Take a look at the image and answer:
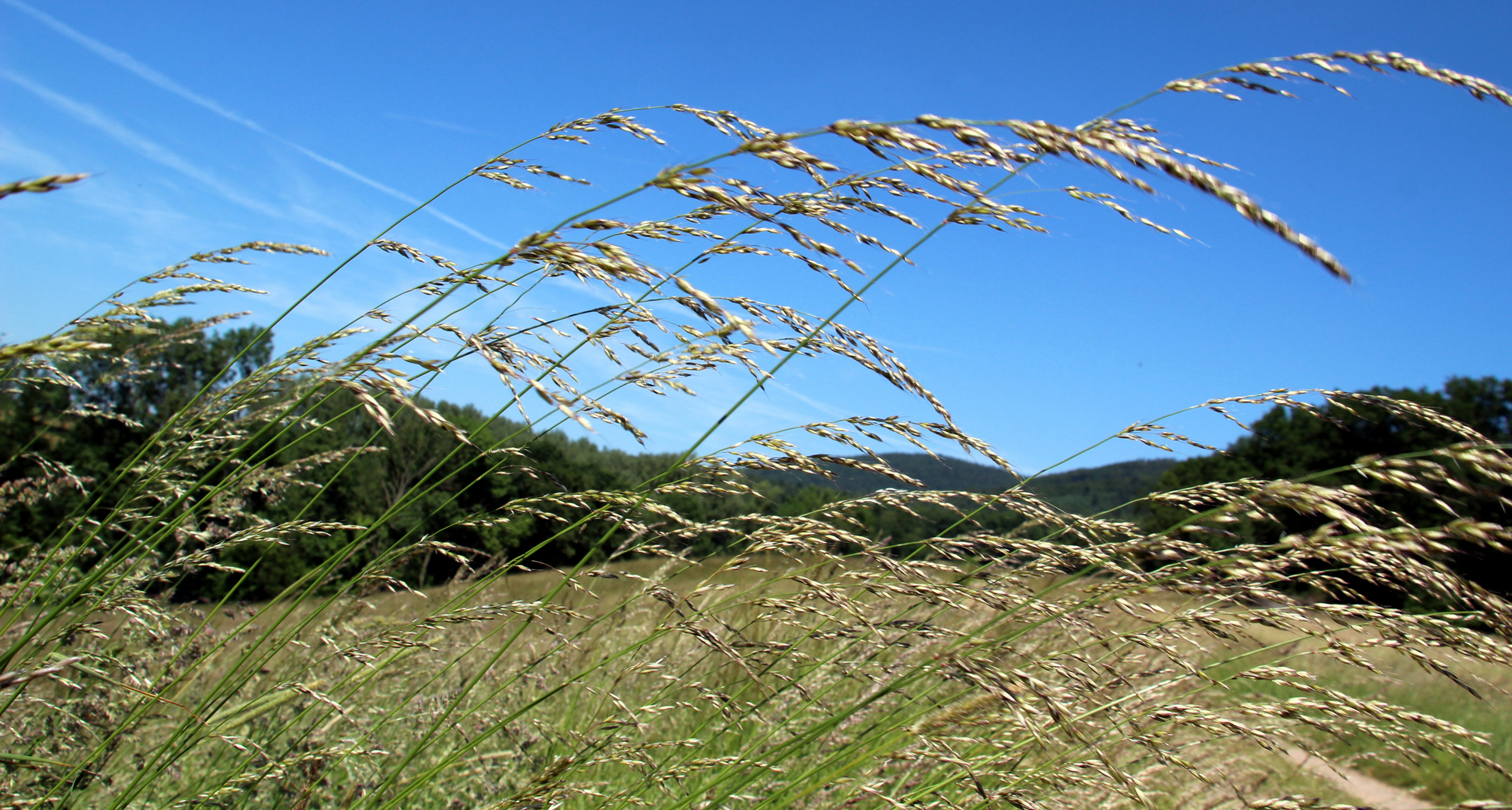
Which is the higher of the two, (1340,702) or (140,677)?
(1340,702)

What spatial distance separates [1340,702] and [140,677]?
3.15 metres

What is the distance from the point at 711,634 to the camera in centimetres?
167

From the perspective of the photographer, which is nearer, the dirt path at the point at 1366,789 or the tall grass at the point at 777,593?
the tall grass at the point at 777,593

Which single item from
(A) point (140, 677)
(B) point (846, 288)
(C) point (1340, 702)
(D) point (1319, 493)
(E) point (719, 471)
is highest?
(B) point (846, 288)

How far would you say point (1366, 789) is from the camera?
487 cm

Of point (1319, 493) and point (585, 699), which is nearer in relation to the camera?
point (1319, 493)

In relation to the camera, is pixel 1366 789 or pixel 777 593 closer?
pixel 777 593

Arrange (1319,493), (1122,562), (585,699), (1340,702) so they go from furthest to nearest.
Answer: (585,699) < (1122,562) < (1340,702) < (1319,493)

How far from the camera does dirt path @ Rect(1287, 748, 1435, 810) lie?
4.17 m

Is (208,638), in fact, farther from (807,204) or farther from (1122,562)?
(1122,562)

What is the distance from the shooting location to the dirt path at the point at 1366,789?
417 centimetres

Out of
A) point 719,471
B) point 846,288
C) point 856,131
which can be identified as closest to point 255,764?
point 719,471

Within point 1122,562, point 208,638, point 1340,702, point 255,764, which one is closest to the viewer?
point 1340,702

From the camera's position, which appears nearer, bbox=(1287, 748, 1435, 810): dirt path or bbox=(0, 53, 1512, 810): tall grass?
bbox=(0, 53, 1512, 810): tall grass
